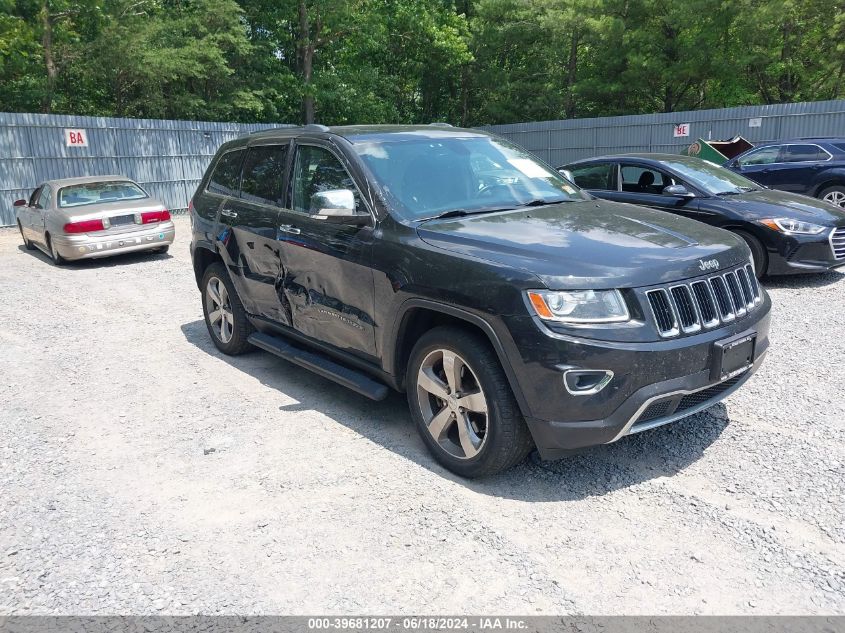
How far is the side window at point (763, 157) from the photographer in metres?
12.4

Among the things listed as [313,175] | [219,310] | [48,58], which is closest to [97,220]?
[219,310]

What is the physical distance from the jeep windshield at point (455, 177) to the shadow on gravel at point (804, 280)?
14.6ft

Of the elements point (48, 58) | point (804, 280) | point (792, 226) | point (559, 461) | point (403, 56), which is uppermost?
point (403, 56)

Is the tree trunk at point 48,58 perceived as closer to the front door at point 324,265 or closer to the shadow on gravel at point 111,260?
the shadow on gravel at point 111,260

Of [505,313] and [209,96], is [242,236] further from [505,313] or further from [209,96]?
[209,96]

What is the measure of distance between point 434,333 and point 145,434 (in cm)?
222

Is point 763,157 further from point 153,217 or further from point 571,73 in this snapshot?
point 571,73

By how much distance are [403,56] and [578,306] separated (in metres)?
34.4

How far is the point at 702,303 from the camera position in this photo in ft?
11.4

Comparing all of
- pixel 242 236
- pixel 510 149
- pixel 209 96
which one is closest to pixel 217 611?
pixel 242 236

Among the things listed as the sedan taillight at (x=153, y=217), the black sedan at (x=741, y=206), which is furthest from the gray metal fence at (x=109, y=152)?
the black sedan at (x=741, y=206)

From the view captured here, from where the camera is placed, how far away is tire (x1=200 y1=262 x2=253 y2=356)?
5.82m

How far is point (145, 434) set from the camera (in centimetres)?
459

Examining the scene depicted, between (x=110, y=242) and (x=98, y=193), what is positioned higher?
(x=98, y=193)
